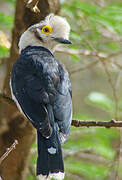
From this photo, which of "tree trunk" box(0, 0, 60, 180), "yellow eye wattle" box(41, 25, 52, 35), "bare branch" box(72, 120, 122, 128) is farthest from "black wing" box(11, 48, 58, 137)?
"tree trunk" box(0, 0, 60, 180)

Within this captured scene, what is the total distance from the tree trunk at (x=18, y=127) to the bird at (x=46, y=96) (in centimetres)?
24

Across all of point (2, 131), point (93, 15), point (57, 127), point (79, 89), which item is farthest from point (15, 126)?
point (79, 89)

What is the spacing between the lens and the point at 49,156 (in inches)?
116

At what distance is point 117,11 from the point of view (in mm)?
4215

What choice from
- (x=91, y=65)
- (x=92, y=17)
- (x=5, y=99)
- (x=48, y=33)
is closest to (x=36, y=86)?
(x=5, y=99)

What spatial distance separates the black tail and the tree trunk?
1.17 metres

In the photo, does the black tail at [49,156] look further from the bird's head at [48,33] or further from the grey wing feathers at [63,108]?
the bird's head at [48,33]

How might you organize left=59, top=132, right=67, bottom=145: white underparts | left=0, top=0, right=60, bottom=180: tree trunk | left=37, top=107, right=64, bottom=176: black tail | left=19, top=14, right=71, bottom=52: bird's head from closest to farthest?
left=37, top=107, right=64, bottom=176: black tail, left=59, top=132, right=67, bottom=145: white underparts, left=19, top=14, right=71, bottom=52: bird's head, left=0, top=0, right=60, bottom=180: tree trunk

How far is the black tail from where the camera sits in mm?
2896

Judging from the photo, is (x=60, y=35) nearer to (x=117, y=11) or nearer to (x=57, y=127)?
(x=117, y=11)

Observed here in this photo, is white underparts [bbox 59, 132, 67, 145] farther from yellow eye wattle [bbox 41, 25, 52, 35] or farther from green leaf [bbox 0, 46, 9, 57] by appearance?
green leaf [bbox 0, 46, 9, 57]

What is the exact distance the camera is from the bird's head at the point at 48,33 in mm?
3920

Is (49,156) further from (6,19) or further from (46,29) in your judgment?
(6,19)

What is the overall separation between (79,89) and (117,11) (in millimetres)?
5684
